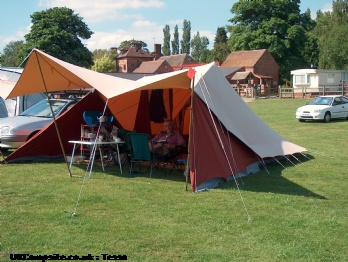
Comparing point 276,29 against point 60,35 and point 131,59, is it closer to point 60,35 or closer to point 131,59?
point 60,35

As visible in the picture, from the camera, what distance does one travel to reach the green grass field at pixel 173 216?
15.5ft

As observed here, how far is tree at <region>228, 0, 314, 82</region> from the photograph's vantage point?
55.1m

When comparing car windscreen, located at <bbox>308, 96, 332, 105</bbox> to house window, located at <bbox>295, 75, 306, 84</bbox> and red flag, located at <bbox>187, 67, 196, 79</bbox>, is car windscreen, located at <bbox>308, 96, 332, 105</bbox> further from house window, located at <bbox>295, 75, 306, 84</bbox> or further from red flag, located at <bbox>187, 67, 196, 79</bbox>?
house window, located at <bbox>295, 75, 306, 84</bbox>

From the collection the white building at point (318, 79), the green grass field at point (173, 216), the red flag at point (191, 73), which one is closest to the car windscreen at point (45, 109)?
the green grass field at point (173, 216)

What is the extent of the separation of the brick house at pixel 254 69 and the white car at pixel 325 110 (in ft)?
104

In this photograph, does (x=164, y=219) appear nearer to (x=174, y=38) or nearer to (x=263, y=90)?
(x=263, y=90)

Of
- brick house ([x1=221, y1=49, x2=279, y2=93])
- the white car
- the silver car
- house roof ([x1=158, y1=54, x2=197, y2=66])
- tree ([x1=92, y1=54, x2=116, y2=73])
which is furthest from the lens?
house roof ([x1=158, y1=54, x2=197, y2=66])

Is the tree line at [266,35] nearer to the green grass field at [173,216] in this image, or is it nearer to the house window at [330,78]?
the house window at [330,78]

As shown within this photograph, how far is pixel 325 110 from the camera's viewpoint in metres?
21.0

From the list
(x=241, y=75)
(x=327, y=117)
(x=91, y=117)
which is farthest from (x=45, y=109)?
(x=241, y=75)

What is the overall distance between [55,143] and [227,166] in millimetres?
4483

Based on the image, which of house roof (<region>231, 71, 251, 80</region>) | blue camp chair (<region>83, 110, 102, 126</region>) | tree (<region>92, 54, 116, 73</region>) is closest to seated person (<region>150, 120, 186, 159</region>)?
blue camp chair (<region>83, 110, 102, 126</region>)

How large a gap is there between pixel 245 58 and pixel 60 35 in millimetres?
24386

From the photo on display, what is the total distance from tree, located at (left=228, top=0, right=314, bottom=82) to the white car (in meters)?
34.2
